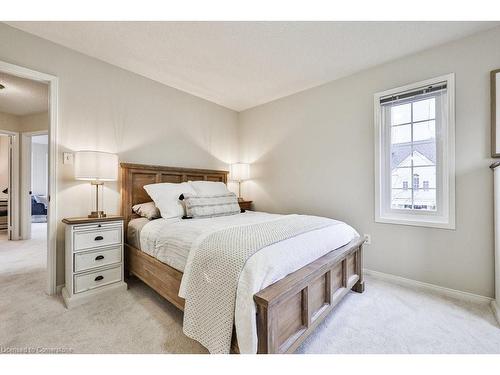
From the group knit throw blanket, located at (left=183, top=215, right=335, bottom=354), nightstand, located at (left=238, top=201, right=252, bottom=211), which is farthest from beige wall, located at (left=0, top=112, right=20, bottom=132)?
knit throw blanket, located at (left=183, top=215, right=335, bottom=354)

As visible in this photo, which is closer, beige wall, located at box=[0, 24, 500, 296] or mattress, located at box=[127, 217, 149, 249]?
beige wall, located at box=[0, 24, 500, 296]

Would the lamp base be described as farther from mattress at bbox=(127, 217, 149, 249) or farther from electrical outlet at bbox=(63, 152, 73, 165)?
electrical outlet at bbox=(63, 152, 73, 165)

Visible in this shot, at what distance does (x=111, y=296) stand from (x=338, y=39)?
3.18m

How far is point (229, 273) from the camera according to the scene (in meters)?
1.19

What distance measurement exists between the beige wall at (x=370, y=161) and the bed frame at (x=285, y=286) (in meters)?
0.69

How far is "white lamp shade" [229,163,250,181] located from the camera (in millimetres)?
3682

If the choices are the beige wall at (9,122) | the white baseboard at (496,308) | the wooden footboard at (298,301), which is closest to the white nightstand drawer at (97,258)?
the wooden footboard at (298,301)

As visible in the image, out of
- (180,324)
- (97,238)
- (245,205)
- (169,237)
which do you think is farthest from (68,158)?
(245,205)

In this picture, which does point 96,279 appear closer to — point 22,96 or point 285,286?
point 285,286

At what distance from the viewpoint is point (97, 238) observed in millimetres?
2070

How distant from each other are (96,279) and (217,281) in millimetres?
1514

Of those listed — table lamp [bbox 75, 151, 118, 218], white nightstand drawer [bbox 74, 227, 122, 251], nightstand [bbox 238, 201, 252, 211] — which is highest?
table lamp [bbox 75, 151, 118, 218]
